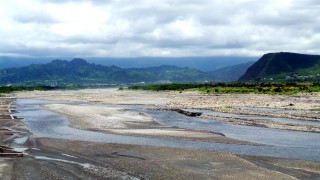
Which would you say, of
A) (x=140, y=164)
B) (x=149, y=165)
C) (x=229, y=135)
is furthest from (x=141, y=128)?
(x=149, y=165)

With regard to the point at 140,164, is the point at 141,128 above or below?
below

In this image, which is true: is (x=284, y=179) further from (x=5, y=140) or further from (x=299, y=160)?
(x=5, y=140)

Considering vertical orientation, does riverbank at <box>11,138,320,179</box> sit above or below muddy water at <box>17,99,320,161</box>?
above

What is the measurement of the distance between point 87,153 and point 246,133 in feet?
68.7

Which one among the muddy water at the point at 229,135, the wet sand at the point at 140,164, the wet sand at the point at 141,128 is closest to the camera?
the wet sand at the point at 140,164

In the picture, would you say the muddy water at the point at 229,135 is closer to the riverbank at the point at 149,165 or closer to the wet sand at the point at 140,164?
the wet sand at the point at 140,164

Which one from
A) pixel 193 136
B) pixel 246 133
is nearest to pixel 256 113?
pixel 246 133

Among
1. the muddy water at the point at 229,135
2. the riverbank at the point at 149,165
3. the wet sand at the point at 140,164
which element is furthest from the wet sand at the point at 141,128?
the riverbank at the point at 149,165

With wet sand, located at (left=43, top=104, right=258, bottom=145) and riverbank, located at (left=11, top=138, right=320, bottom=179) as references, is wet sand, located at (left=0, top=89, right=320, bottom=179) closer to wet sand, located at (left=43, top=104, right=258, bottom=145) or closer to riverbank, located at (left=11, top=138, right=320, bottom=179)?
riverbank, located at (left=11, top=138, right=320, bottom=179)

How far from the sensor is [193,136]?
47812 mm

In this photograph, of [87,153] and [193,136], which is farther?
[193,136]

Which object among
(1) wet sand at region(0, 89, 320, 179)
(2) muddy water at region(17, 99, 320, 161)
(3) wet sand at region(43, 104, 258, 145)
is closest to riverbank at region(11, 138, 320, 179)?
(1) wet sand at region(0, 89, 320, 179)

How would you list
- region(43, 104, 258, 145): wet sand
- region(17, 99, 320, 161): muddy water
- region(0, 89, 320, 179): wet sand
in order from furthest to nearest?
region(43, 104, 258, 145): wet sand
region(17, 99, 320, 161): muddy water
region(0, 89, 320, 179): wet sand

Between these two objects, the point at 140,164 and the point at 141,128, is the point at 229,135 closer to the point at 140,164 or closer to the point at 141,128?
the point at 141,128
